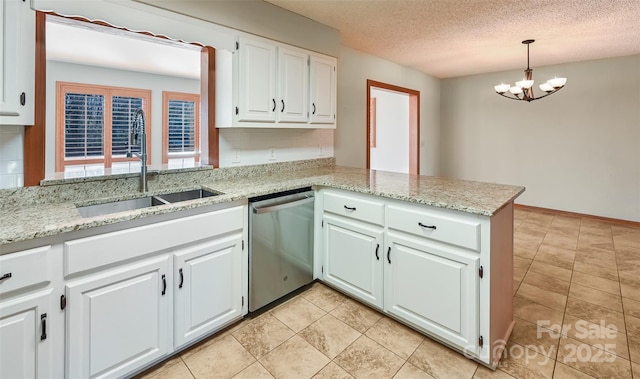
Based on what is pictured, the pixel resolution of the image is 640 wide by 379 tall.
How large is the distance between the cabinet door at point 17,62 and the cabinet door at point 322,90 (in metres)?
1.90

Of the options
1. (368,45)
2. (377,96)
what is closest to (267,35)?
(368,45)

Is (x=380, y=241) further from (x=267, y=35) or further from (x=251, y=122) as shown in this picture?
(x=267, y=35)

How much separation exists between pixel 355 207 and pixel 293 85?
1230 millimetres

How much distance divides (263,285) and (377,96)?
4.74m

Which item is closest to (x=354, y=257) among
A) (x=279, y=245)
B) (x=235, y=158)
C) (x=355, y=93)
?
(x=279, y=245)

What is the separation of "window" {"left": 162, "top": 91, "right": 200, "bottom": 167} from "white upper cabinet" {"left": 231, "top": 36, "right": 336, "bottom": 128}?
4.05 meters

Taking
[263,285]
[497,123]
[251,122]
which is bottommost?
[263,285]

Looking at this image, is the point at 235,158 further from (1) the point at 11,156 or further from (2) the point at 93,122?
(2) the point at 93,122

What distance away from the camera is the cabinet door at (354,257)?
219 centimetres

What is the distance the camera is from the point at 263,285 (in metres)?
2.22

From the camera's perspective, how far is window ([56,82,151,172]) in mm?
5469

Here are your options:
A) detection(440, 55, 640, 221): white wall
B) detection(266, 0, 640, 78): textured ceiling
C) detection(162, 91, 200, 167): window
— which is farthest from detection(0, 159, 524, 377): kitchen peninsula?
detection(162, 91, 200, 167): window

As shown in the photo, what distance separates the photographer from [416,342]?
1960 millimetres

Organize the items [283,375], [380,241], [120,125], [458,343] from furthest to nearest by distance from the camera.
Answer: [120,125], [380,241], [458,343], [283,375]
